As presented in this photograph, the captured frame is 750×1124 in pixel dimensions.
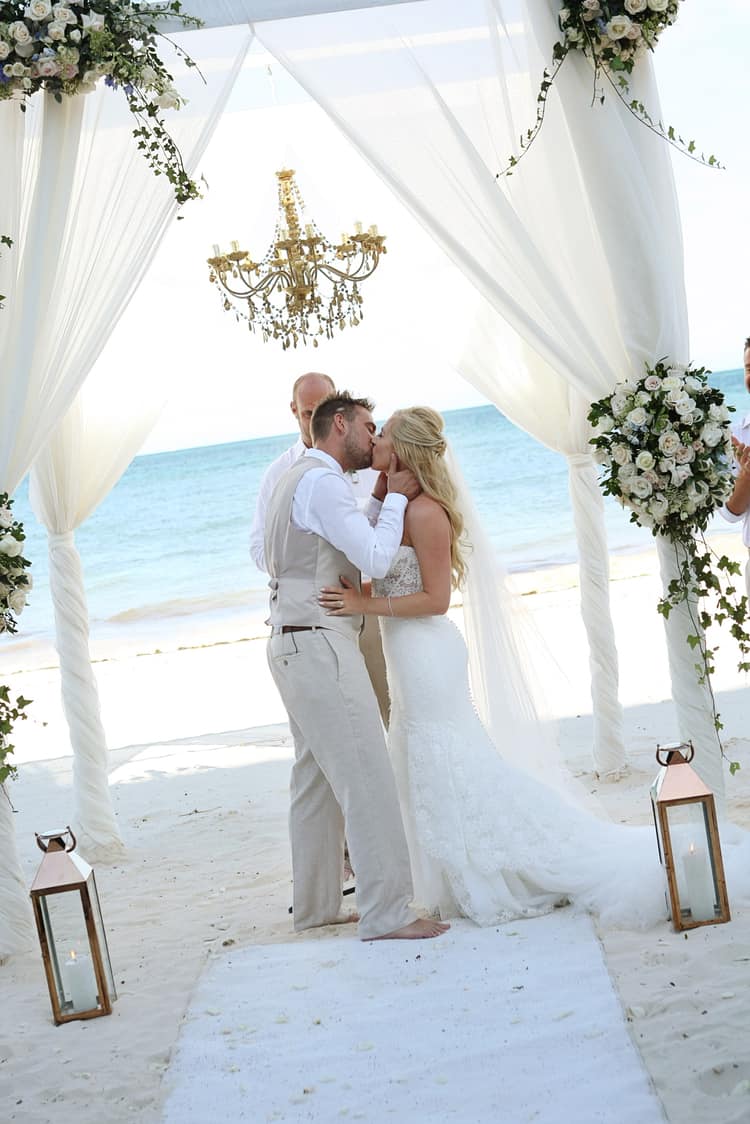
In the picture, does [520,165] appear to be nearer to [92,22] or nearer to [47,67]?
[92,22]

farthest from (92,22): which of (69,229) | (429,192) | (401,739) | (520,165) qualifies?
(401,739)

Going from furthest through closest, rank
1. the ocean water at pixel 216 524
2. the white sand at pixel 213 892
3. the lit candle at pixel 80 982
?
the ocean water at pixel 216 524 → the lit candle at pixel 80 982 → the white sand at pixel 213 892

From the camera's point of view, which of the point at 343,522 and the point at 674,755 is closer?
the point at 674,755

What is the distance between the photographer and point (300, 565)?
3.65 meters

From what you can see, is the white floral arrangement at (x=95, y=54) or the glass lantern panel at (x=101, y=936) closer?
the glass lantern panel at (x=101, y=936)

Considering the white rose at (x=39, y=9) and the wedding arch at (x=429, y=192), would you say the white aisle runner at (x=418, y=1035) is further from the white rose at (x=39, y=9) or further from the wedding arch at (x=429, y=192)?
the white rose at (x=39, y=9)

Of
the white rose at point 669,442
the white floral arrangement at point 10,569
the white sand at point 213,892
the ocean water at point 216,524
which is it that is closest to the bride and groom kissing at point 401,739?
the white sand at point 213,892

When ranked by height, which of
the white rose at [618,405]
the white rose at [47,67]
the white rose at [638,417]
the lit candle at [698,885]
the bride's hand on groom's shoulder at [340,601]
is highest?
the white rose at [47,67]

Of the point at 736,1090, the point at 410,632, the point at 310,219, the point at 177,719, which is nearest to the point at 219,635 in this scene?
the point at 177,719

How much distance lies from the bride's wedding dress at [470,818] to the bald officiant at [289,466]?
0.60 metres

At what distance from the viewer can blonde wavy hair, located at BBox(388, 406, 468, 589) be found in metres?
3.77

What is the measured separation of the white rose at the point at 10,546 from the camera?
11.9ft

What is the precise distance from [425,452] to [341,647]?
69 centimetres

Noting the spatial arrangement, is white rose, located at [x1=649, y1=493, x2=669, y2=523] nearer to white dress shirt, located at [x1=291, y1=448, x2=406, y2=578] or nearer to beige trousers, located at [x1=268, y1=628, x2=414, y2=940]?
white dress shirt, located at [x1=291, y1=448, x2=406, y2=578]
